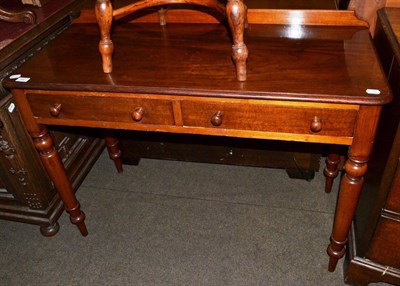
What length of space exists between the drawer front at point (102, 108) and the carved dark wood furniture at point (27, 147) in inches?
9.8

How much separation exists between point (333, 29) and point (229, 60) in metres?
0.49

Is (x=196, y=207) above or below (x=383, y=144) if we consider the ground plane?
below

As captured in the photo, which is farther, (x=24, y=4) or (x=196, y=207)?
(x=196, y=207)

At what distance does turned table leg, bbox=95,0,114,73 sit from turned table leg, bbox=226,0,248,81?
0.44m

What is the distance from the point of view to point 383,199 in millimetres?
1434

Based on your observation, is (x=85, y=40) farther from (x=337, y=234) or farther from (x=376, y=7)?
(x=337, y=234)

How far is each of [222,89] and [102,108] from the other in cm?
48

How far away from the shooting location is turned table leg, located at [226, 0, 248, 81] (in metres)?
1.25

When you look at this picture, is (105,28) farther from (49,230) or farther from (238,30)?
(49,230)

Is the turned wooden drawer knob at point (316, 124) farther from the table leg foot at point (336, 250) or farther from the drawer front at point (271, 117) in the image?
the table leg foot at point (336, 250)

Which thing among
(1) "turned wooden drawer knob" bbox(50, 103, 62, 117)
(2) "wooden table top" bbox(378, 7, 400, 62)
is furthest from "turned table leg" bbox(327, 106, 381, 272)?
(1) "turned wooden drawer knob" bbox(50, 103, 62, 117)

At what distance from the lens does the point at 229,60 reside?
1465 millimetres

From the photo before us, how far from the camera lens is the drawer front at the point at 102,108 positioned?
4.61 feet

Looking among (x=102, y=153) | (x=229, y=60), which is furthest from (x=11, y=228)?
(x=229, y=60)
